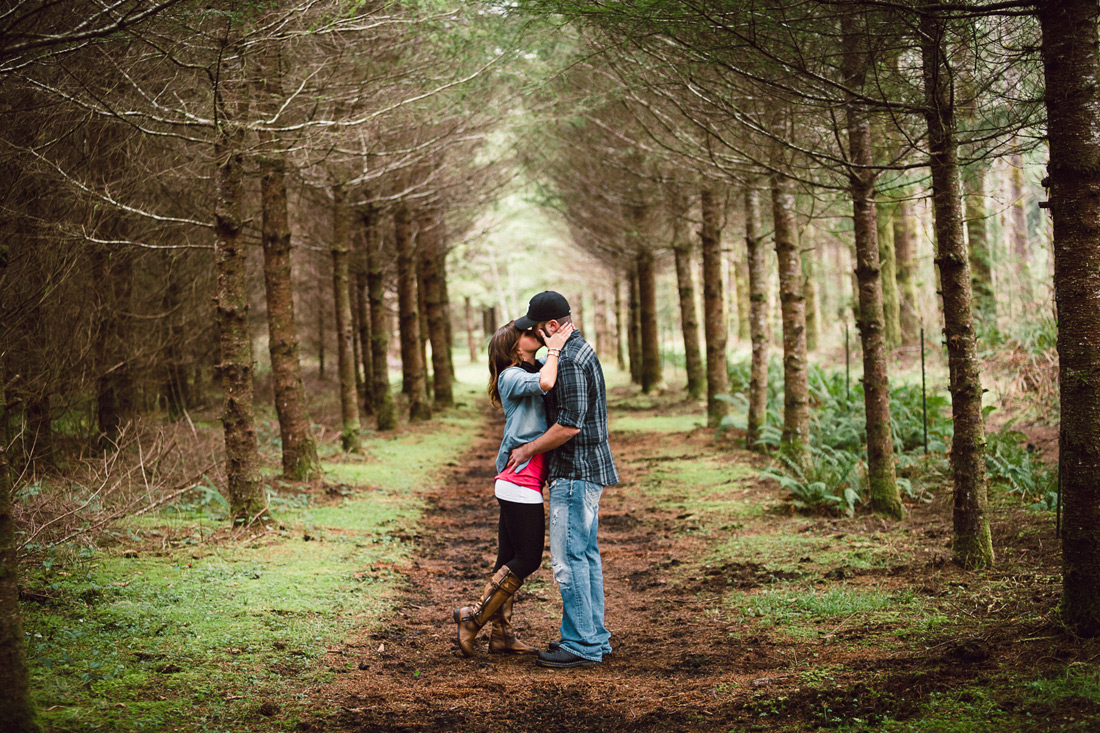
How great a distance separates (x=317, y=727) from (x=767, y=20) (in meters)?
4.70

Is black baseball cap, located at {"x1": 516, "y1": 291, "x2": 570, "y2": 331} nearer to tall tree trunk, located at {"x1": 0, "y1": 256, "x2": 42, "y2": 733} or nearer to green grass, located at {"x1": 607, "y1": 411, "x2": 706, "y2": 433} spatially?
tall tree trunk, located at {"x1": 0, "y1": 256, "x2": 42, "y2": 733}

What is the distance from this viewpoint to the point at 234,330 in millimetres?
8023

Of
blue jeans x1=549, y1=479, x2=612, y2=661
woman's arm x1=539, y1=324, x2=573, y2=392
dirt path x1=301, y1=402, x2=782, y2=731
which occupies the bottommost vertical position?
dirt path x1=301, y1=402, x2=782, y2=731

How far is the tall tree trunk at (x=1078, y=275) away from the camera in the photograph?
409 cm

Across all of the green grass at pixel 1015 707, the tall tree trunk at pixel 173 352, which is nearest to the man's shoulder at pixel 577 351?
the green grass at pixel 1015 707

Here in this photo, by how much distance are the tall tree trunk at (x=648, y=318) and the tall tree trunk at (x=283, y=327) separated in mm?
12203

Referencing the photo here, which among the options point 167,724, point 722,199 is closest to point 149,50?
point 167,724

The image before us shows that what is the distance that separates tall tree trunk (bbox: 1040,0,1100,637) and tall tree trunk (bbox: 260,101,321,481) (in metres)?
8.64

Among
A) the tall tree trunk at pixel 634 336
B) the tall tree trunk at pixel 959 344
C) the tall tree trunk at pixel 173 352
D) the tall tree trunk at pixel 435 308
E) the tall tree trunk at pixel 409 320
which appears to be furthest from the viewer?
the tall tree trunk at pixel 634 336

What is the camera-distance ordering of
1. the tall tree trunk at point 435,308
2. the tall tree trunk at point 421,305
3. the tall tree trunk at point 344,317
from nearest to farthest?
the tall tree trunk at point 344,317, the tall tree trunk at point 421,305, the tall tree trunk at point 435,308

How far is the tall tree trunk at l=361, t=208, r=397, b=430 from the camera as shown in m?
16.8

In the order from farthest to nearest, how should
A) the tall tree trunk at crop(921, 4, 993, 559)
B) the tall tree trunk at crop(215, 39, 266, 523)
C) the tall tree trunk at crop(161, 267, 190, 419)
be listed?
1. the tall tree trunk at crop(161, 267, 190, 419)
2. the tall tree trunk at crop(215, 39, 266, 523)
3. the tall tree trunk at crop(921, 4, 993, 559)

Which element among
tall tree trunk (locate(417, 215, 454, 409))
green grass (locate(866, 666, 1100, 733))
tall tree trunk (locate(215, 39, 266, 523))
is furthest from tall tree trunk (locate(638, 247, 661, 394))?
green grass (locate(866, 666, 1100, 733))

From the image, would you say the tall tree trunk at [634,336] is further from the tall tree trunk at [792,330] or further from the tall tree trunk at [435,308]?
the tall tree trunk at [792,330]
